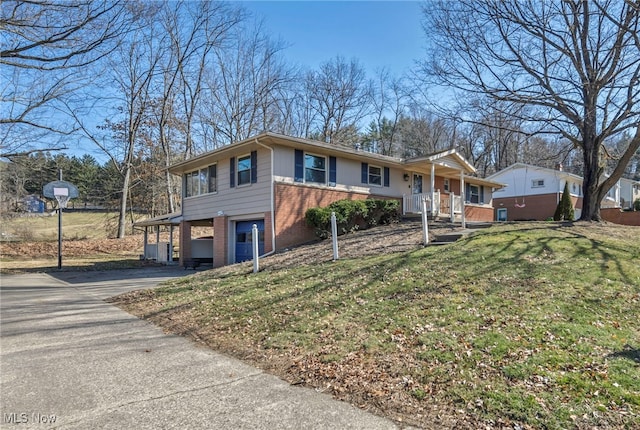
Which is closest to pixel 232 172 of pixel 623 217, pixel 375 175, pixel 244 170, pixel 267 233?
pixel 244 170

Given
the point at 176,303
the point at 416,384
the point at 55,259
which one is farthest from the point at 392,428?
the point at 55,259

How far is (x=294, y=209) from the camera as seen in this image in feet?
49.6

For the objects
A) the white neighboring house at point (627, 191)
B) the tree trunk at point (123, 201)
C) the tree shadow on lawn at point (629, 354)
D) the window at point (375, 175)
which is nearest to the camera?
the tree shadow on lawn at point (629, 354)

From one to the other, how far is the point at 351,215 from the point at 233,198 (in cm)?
513

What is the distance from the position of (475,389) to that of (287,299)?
427 centimetres

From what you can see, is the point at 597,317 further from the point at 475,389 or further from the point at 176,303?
the point at 176,303

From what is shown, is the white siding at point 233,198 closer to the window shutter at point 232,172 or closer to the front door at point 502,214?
the window shutter at point 232,172

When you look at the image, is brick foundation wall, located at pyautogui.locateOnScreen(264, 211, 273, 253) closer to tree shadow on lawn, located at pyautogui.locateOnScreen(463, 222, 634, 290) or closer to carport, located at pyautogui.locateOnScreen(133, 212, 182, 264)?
tree shadow on lawn, located at pyautogui.locateOnScreen(463, 222, 634, 290)

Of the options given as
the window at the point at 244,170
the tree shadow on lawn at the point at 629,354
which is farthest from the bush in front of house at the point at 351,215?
the tree shadow on lawn at the point at 629,354

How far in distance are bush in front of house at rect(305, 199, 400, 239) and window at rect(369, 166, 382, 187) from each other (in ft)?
5.97

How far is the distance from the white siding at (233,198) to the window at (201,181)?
0.32 meters

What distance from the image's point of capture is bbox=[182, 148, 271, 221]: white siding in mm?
14812

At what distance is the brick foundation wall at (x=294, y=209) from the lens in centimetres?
1464

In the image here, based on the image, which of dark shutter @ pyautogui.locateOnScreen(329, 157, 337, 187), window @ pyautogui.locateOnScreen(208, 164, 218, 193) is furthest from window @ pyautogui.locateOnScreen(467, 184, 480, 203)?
window @ pyautogui.locateOnScreen(208, 164, 218, 193)
